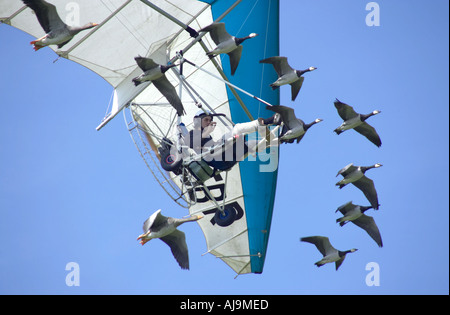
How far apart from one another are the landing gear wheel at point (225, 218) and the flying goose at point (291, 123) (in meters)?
4.42

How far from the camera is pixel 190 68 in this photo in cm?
2614

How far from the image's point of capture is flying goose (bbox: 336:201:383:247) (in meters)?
22.8

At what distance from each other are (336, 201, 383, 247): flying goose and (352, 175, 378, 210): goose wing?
236 mm

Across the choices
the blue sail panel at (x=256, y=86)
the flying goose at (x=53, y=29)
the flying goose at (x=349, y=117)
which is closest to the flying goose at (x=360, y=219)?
the flying goose at (x=349, y=117)

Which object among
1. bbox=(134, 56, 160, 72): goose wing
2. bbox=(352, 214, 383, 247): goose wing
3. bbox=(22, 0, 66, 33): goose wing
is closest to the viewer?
bbox=(22, 0, 66, 33): goose wing

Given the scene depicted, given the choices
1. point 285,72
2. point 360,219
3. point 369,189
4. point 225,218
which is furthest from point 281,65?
point 225,218

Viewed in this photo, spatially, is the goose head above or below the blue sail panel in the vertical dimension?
below

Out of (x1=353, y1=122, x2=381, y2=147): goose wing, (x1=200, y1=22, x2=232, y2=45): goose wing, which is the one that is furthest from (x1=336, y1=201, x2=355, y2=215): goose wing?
(x1=200, y1=22, x2=232, y2=45): goose wing

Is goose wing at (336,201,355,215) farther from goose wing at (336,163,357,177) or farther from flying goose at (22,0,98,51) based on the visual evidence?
flying goose at (22,0,98,51)

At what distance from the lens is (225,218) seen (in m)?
24.6

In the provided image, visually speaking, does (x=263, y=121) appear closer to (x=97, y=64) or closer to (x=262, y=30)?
(x=262, y=30)

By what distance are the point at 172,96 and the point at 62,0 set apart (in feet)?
16.6

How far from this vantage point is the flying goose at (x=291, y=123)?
20875 millimetres

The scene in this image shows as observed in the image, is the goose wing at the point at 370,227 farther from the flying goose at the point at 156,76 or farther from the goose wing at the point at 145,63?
the goose wing at the point at 145,63
